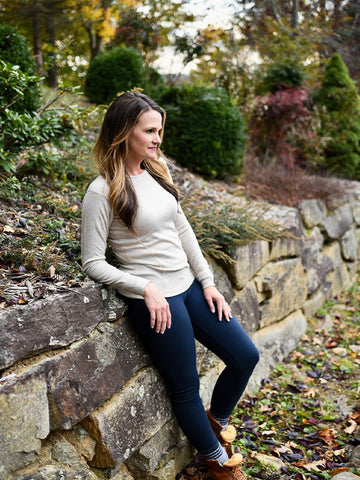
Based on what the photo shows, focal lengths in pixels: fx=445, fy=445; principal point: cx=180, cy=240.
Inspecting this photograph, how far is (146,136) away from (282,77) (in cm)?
594

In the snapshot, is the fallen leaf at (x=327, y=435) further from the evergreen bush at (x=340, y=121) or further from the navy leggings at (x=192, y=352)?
the evergreen bush at (x=340, y=121)

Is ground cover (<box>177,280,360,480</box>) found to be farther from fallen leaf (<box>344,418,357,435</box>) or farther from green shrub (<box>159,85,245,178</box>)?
green shrub (<box>159,85,245,178</box>)

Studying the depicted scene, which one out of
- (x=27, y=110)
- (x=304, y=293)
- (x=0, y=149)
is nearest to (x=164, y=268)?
(x=0, y=149)

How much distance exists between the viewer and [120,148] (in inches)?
88.1

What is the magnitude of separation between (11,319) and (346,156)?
23.0ft

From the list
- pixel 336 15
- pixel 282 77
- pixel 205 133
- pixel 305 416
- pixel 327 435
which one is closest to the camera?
pixel 327 435

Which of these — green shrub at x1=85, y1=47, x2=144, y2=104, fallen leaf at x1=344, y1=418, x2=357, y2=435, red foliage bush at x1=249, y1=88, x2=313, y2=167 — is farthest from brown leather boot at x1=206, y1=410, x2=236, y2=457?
red foliage bush at x1=249, y1=88, x2=313, y2=167

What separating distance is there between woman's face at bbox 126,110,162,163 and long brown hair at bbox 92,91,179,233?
0.02 m

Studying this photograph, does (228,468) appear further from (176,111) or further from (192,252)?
(176,111)

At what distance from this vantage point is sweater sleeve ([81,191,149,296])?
204 cm

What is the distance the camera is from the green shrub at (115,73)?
6.07 metres

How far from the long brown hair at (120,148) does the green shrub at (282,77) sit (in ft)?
18.8

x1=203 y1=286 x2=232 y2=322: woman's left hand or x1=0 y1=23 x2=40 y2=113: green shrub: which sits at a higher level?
x1=0 y1=23 x2=40 y2=113: green shrub

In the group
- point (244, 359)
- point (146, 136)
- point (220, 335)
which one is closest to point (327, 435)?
point (244, 359)
